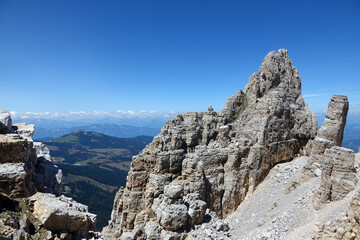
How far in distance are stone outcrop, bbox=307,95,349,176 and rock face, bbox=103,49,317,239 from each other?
807cm

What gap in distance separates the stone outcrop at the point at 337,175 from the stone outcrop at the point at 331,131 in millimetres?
6652

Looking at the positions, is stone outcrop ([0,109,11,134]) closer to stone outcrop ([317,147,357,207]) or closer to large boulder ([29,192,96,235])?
large boulder ([29,192,96,235])

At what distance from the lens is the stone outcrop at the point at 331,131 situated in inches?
1199

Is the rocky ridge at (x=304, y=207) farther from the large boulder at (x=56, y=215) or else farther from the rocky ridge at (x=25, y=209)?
the rocky ridge at (x=25, y=209)

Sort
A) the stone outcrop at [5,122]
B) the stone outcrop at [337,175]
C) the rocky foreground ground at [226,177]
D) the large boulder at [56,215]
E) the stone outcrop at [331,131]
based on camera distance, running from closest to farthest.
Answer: the large boulder at [56,215] → the rocky foreground ground at [226,177] → the stone outcrop at [337,175] → the stone outcrop at [5,122] → the stone outcrop at [331,131]

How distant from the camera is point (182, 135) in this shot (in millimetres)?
36344

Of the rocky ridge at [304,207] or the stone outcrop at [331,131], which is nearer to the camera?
the rocky ridge at [304,207]

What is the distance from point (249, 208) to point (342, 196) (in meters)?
14.6

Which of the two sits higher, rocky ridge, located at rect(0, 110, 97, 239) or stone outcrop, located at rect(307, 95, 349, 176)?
stone outcrop, located at rect(307, 95, 349, 176)

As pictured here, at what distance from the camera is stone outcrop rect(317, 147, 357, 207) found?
22875 millimetres

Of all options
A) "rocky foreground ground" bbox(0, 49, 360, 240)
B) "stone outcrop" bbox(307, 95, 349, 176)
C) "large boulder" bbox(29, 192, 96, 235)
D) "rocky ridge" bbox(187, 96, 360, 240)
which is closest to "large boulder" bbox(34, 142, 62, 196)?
"rocky foreground ground" bbox(0, 49, 360, 240)

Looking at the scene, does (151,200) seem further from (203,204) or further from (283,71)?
(283,71)

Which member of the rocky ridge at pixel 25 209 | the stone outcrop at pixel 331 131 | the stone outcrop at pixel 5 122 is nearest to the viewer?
the rocky ridge at pixel 25 209

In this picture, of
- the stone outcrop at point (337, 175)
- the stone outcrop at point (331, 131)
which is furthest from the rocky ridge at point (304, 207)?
the stone outcrop at point (331, 131)
